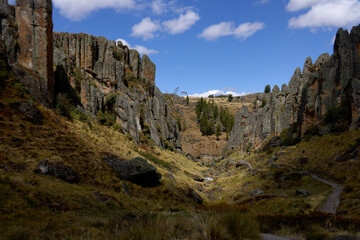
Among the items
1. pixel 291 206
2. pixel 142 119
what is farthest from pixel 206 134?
pixel 291 206

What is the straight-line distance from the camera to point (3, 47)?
23.7 m

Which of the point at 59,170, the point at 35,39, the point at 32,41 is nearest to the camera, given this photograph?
the point at 59,170

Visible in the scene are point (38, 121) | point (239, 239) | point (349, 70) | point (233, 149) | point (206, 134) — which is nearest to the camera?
point (239, 239)

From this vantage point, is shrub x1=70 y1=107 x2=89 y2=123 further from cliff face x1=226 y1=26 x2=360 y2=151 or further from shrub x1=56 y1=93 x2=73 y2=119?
cliff face x1=226 y1=26 x2=360 y2=151

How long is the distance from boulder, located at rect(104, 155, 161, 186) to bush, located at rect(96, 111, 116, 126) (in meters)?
18.5

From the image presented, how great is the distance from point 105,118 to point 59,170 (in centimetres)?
2587

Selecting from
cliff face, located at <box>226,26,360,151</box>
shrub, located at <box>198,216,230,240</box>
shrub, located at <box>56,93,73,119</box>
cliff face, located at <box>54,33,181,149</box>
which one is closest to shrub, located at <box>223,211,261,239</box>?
shrub, located at <box>198,216,230,240</box>

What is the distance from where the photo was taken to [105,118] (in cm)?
4034

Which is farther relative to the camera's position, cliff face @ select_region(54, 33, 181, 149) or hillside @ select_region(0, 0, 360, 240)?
cliff face @ select_region(54, 33, 181, 149)

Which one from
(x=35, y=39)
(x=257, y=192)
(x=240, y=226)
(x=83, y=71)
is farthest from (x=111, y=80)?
(x=240, y=226)

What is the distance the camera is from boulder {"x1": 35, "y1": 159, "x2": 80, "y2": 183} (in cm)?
1466

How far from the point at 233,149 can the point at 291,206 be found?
70.2 meters

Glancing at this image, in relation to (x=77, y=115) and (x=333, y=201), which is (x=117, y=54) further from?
(x=333, y=201)

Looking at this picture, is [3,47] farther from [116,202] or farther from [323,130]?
[323,130]
